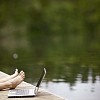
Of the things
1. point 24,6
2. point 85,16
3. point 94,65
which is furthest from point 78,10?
point 94,65

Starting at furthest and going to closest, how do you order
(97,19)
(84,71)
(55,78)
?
(97,19)
(84,71)
(55,78)

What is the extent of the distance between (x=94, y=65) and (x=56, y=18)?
2029cm

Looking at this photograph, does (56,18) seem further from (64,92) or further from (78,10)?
(64,92)

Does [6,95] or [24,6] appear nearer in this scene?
[6,95]

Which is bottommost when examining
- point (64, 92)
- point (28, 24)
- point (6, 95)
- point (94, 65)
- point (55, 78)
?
point (6, 95)

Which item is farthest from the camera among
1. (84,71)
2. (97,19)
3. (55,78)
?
(97,19)

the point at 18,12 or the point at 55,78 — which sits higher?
the point at 18,12

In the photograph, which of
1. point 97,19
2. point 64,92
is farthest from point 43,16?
point 64,92

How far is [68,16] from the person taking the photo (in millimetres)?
28594

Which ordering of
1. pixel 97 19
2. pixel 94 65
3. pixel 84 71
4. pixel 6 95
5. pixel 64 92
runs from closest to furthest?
pixel 6 95 < pixel 64 92 < pixel 84 71 < pixel 94 65 < pixel 97 19

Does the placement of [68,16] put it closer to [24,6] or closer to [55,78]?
[24,6]

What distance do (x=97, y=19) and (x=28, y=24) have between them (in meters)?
3.49

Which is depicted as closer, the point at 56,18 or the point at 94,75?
the point at 94,75

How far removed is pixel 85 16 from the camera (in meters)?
29.6
